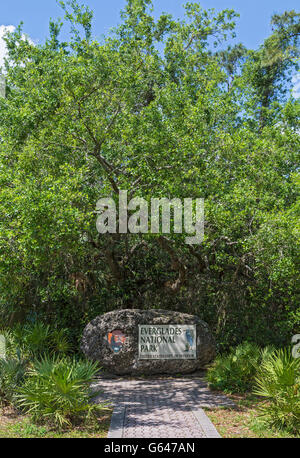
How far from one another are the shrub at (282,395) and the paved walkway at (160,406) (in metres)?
1.10

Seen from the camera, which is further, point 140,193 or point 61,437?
point 140,193

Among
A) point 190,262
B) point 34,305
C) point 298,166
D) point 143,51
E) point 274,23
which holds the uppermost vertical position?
point 274,23

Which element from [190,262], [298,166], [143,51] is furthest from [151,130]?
[298,166]

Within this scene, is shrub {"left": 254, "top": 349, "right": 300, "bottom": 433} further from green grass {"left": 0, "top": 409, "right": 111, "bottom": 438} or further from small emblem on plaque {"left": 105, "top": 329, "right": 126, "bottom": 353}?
small emblem on plaque {"left": 105, "top": 329, "right": 126, "bottom": 353}

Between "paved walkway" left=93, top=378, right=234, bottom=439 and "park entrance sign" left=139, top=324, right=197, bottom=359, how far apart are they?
69cm

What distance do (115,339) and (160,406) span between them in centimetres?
328

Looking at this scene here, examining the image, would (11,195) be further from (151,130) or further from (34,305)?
(34,305)

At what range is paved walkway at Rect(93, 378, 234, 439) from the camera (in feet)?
23.1

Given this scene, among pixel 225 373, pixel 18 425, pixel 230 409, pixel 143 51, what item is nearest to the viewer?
pixel 18 425

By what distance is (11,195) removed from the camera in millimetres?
8703

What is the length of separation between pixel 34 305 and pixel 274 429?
8.90m

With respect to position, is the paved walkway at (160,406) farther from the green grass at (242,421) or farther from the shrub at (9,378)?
the shrub at (9,378)

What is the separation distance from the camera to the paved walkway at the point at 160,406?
7051 millimetres

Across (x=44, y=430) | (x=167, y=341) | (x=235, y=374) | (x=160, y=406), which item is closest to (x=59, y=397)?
(x=44, y=430)
